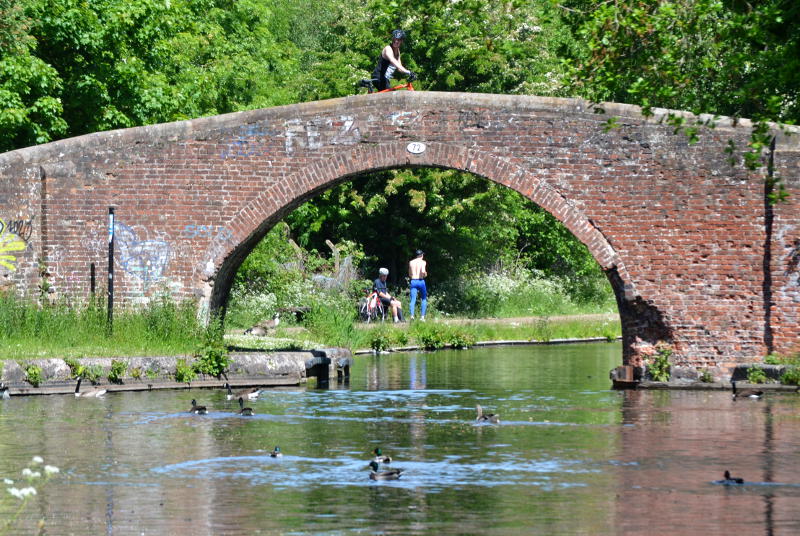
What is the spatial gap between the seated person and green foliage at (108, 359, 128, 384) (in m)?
11.5

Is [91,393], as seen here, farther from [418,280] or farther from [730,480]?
[418,280]

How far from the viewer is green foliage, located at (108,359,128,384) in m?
18.7

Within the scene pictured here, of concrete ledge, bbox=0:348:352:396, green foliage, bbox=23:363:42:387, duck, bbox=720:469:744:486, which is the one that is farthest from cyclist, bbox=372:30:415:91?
duck, bbox=720:469:744:486

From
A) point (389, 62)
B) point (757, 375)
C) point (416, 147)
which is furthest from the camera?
point (389, 62)

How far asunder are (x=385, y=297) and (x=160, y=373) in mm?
11413

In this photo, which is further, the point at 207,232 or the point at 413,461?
the point at 207,232

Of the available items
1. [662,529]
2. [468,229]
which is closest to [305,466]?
[662,529]

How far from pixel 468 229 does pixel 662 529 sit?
25.1 metres

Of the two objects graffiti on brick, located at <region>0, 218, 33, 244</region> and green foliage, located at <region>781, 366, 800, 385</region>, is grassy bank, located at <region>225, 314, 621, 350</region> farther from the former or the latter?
green foliage, located at <region>781, 366, 800, 385</region>

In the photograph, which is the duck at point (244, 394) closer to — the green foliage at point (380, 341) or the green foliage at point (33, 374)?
the green foliage at point (33, 374)

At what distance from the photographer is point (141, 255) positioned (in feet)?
68.0

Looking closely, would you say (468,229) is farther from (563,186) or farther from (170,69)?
(563,186)

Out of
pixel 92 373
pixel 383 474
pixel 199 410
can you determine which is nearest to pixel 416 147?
pixel 92 373

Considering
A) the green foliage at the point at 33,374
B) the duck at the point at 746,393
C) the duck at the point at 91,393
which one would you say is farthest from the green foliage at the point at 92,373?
the duck at the point at 746,393
